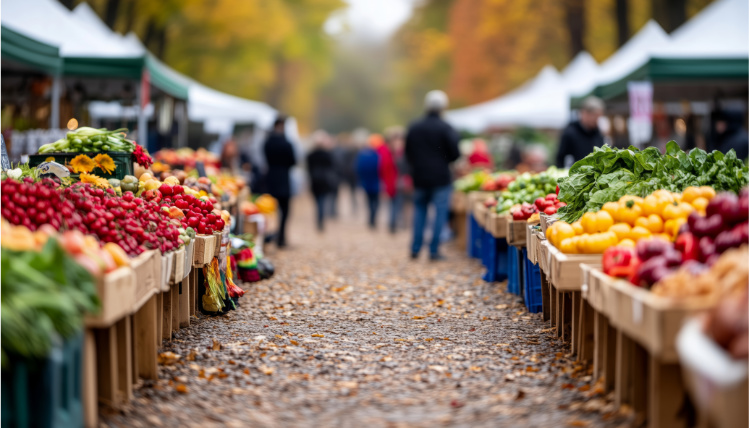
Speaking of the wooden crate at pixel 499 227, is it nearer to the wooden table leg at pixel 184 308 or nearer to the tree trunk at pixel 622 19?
the wooden table leg at pixel 184 308

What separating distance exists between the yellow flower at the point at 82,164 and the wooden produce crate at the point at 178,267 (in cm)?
206

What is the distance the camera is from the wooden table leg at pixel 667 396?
4264mm

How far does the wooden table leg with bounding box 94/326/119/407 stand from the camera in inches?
191

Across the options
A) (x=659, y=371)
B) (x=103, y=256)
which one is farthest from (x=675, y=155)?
(x=103, y=256)

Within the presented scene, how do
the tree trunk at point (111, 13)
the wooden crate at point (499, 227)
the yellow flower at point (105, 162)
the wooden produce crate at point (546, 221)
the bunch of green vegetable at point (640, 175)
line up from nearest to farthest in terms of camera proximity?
the bunch of green vegetable at point (640, 175) → the wooden produce crate at point (546, 221) → the yellow flower at point (105, 162) → the wooden crate at point (499, 227) → the tree trunk at point (111, 13)

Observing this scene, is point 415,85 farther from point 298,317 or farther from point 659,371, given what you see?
point 659,371

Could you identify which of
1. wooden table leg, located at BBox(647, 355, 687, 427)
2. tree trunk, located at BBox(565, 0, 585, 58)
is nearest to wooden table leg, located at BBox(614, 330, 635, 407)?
wooden table leg, located at BBox(647, 355, 687, 427)

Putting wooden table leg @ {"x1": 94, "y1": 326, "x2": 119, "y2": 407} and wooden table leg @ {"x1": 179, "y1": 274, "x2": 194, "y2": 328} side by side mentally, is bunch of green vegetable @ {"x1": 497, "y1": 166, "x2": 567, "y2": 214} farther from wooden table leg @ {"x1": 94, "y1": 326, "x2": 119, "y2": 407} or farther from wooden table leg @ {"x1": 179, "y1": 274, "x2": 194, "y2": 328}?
wooden table leg @ {"x1": 94, "y1": 326, "x2": 119, "y2": 407}

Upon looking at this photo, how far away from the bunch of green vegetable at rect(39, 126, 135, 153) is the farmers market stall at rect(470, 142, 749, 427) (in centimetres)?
393

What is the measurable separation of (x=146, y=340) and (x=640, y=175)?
400cm

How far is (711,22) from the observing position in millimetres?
14492

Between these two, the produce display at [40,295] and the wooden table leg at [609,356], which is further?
the wooden table leg at [609,356]

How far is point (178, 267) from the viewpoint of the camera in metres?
6.32

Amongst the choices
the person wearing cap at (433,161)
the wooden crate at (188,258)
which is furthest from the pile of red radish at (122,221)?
the person wearing cap at (433,161)
